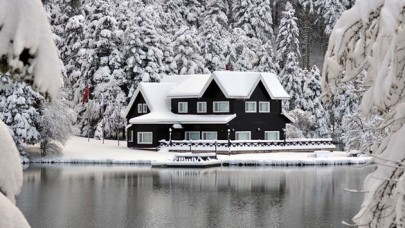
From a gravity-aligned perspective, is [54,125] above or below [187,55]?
below

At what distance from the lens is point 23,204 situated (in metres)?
24.8

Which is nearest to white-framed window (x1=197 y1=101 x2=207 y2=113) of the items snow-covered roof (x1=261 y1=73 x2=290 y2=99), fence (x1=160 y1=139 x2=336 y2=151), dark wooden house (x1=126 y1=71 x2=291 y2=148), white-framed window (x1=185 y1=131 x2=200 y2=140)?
dark wooden house (x1=126 y1=71 x2=291 y2=148)

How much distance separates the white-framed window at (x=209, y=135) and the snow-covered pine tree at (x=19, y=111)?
43.0 feet

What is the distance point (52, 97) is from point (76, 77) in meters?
57.1

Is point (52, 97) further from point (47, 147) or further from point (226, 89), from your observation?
point (226, 89)

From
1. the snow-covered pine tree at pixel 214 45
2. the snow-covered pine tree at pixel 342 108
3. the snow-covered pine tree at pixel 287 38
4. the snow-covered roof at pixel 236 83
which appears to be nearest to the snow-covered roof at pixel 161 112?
the snow-covered roof at pixel 236 83

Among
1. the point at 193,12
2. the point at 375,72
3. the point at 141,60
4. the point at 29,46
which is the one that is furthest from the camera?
the point at 193,12

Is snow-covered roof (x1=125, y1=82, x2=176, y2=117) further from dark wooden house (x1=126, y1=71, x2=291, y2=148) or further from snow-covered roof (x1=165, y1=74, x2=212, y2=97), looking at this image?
snow-covered roof (x1=165, y1=74, x2=212, y2=97)

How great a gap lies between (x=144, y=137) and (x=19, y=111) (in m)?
11.4

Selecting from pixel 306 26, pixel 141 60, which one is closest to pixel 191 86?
pixel 141 60

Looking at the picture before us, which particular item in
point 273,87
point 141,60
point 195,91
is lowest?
point 195,91

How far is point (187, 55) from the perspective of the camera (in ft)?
202

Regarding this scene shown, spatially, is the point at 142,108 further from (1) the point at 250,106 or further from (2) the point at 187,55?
(2) the point at 187,55

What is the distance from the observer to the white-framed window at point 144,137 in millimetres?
49016
